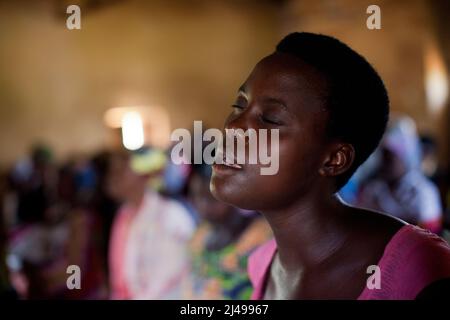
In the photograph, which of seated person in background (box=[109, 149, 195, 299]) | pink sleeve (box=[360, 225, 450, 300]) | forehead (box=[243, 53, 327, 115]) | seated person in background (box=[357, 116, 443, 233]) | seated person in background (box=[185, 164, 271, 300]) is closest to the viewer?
pink sleeve (box=[360, 225, 450, 300])

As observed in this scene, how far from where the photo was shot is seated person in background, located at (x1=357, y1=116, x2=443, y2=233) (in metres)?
3.10

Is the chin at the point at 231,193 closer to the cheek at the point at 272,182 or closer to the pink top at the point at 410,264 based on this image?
the cheek at the point at 272,182

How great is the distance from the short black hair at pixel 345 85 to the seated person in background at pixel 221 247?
1.04 metres

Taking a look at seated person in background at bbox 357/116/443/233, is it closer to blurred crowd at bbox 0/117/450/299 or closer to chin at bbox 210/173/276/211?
blurred crowd at bbox 0/117/450/299

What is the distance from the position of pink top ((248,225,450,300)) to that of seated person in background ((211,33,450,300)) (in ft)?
0.04

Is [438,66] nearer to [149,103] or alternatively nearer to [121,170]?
[121,170]

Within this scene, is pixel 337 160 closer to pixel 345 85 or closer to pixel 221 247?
pixel 345 85

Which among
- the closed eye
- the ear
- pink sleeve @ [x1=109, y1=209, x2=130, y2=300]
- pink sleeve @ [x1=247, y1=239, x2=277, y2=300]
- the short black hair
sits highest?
the short black hair

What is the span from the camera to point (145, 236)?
9.48 feet

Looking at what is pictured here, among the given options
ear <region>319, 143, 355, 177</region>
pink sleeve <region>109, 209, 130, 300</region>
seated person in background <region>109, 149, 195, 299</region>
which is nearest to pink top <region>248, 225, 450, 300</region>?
ear <region>319, 143, 355, 177</region>

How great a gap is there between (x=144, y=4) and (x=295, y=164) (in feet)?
27.0

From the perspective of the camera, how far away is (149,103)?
888 centimetres

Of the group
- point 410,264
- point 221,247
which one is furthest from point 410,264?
point 221,247

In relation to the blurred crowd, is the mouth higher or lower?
higher
